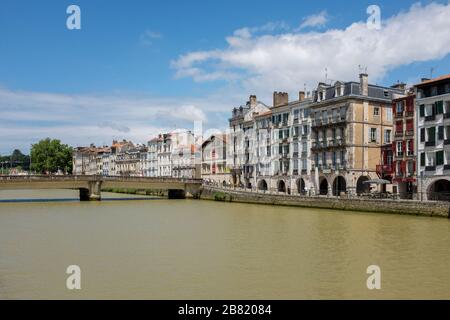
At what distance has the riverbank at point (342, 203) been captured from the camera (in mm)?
40750

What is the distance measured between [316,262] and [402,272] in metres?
3.55

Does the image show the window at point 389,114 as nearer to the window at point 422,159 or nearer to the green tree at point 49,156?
the window at point 422,159

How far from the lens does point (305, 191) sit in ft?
210

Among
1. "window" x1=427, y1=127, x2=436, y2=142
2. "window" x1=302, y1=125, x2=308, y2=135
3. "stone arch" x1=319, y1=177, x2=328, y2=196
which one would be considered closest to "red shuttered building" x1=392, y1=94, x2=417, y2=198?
"window" x1=427, y1=127, x2=436, y2=142

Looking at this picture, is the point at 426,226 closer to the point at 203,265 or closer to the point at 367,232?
the point at 367,232

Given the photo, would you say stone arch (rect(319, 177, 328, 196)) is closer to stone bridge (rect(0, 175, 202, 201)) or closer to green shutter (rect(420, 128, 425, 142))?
green shutter (rect(420, 128, 425, 142))

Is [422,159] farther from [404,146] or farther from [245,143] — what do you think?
[245,143]

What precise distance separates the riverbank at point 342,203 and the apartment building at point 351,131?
401 centimetres

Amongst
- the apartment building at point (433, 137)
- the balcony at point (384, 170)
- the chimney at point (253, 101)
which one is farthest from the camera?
the chimney at point (253, 101)

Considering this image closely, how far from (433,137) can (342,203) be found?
1073cm

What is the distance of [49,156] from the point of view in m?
145

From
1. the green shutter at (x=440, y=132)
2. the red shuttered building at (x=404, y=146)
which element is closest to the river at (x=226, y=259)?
the green shutter at (x=440, y=132)
